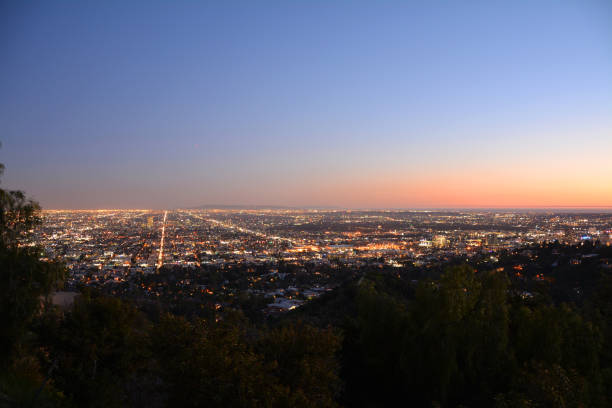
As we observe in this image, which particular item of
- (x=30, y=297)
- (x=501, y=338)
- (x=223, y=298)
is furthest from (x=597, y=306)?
(x=223, y=298)

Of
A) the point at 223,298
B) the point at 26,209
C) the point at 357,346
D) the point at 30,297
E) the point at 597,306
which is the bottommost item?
the point at 223,298

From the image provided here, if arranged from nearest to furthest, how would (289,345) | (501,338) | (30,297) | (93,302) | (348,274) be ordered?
(30,297)
(289,345)
(93,302)
(501,338)
(348,274)

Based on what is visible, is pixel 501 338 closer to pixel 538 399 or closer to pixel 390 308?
pixel 390 308

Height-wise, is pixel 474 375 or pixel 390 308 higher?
pixel 390 308

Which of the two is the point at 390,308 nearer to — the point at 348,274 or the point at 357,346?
the point at 357,346

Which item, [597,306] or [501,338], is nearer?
[501,338]

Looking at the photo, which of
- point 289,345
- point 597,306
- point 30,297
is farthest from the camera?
point 597,306

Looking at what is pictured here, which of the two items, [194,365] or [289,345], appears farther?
[289,345]

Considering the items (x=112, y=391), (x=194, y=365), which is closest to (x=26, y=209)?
(x=112, y=391)

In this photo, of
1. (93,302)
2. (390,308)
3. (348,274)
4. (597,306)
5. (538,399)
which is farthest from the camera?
(348,274)
